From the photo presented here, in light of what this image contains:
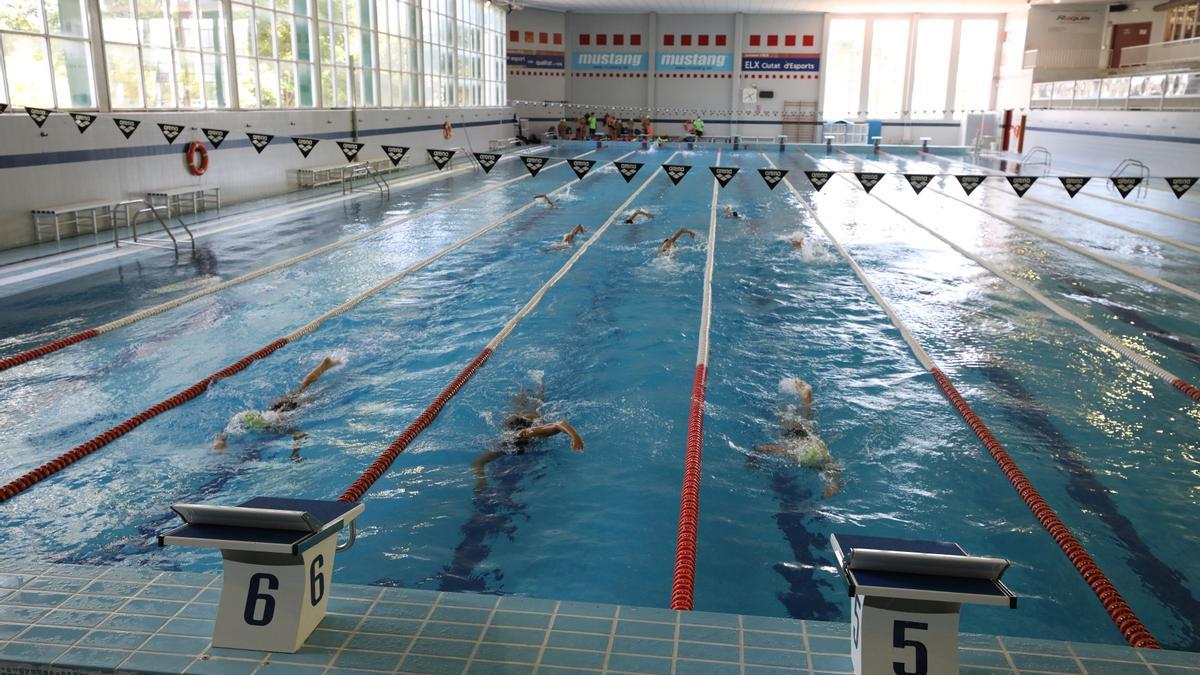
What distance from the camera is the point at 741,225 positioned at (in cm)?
1209

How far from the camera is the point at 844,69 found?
2948cm

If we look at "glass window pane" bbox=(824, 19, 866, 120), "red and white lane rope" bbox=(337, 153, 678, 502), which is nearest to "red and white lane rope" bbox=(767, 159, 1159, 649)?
"red and white lane rope" bbox=(337, 153, 678, 502)

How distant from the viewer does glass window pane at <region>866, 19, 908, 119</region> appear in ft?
94.3

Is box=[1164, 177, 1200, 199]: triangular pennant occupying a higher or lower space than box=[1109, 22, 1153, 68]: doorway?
lower

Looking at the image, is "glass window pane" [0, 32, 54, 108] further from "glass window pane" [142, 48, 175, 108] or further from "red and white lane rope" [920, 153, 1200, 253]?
"red and white lane rope" [920, 153, 1200, 253]

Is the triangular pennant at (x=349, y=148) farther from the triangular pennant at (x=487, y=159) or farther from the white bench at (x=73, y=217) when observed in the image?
the white bench at (x=73, y=217)

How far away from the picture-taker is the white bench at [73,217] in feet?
31.6

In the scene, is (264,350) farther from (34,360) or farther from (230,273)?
(230,273)

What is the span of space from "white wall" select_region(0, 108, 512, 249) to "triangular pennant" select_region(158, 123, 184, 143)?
0.83 feet

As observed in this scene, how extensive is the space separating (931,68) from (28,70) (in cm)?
2719

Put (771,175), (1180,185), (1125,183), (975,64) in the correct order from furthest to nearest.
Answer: (975,64) < (771,175) < (1180,185) < (1125,183)

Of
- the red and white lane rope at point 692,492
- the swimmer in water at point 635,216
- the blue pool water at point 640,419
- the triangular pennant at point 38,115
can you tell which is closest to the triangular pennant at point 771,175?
the blue pool water at point 640,419

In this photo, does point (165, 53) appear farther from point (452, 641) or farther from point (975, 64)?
point (975, 64)

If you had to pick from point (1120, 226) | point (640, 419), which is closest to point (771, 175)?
point (640, 419)
